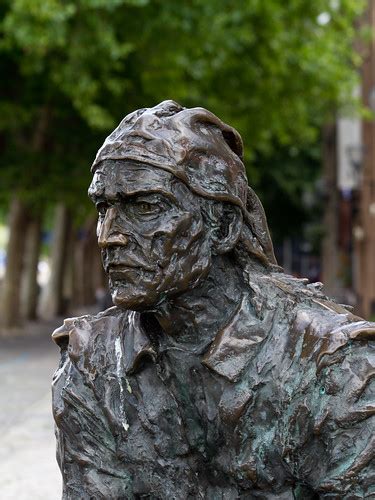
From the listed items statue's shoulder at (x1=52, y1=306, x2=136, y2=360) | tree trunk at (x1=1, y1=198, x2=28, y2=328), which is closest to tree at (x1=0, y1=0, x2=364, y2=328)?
tree trunk at (x1=1, y1=198, x2=28, y2=328)

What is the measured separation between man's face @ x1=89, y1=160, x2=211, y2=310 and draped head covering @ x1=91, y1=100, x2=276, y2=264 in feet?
0.10

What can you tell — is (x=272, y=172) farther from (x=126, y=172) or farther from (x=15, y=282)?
(x=126, y=172)

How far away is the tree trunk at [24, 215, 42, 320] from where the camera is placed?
73.6ft

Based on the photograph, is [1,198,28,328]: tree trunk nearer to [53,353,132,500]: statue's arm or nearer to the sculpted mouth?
[53,353,132,500]: statue's arm

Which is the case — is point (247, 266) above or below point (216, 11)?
below

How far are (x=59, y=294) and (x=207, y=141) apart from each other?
2320cm

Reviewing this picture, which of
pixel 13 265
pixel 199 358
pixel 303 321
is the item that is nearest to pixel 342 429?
pixel 303 321

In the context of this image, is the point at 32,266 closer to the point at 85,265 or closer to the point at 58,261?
the point at 58,261

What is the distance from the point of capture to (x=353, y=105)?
21.9m

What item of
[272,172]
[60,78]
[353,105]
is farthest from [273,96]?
[272,172]

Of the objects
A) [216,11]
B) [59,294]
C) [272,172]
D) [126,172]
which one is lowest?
[59,294]

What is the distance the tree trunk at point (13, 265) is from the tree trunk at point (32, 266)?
2.66 m

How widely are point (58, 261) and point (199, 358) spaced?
22.5 m

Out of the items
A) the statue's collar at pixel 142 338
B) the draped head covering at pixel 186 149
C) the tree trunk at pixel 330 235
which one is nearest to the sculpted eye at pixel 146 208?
the draped head covering at pixel 186 149
